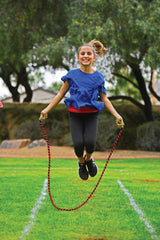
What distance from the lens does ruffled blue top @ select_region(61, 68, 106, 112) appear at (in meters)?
5.60

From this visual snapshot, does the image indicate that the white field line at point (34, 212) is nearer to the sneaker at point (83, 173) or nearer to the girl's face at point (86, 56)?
the sneaker at point (83, 173)

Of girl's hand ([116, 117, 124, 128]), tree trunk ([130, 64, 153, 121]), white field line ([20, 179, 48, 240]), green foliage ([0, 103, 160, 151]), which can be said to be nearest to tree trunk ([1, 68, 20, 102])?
green foliage ([0, 103, 160, 151])

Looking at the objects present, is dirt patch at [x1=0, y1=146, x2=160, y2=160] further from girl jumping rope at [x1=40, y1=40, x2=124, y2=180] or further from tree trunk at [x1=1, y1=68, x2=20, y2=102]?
girl jumping rope at [x1=40, y1=40, x2=124, y2=180]

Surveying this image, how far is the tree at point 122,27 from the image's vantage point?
1798 cm

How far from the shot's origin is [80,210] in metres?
6.84

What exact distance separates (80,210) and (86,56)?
266 centimetres

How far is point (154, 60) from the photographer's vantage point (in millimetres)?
17984

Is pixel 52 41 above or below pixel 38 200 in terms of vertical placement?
above

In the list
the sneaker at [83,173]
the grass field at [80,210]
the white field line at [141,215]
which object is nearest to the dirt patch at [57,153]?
the grass field at [80,210]

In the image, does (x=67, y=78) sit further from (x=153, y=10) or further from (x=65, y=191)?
(x=153, y=10)

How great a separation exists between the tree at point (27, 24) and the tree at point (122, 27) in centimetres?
288

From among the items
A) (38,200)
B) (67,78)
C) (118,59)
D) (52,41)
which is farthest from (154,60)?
(67,78)

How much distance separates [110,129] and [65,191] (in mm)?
13046

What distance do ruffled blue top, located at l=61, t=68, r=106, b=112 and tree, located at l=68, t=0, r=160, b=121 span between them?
12222 mm
